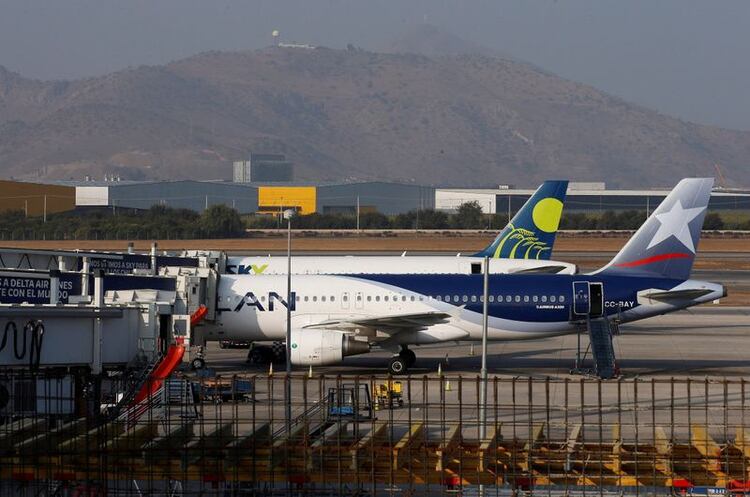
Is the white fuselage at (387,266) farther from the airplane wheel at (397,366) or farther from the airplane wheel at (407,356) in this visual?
the airplane wheel at (397,366)

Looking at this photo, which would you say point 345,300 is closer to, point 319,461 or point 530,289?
point 530,289

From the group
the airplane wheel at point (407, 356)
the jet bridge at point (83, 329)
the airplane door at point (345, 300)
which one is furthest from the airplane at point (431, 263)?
the jet bridge at point (83, 329)

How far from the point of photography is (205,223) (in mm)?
171125

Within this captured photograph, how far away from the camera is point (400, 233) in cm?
17962

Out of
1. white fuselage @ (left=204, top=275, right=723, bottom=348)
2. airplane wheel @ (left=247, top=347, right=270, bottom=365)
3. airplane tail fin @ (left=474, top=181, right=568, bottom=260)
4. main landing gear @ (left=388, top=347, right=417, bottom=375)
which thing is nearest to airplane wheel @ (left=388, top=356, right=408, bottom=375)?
main landing gear @ (left=388, top=347, right=417, bottom=375)

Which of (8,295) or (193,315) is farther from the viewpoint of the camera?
(193,315)

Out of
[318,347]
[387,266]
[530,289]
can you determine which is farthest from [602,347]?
[387,266]

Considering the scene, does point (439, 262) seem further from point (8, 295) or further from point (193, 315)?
point (8, 295)

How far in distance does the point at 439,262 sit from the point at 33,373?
39.2m

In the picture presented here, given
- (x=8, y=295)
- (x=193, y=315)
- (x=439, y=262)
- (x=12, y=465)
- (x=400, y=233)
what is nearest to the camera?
(x=12, y=465)

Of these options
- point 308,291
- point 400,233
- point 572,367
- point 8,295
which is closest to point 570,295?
point 572,367

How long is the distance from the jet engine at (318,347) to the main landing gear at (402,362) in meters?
2.39

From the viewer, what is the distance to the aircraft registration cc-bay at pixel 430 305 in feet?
179

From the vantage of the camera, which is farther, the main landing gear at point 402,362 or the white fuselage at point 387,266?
the white fuselage at point 387,266
